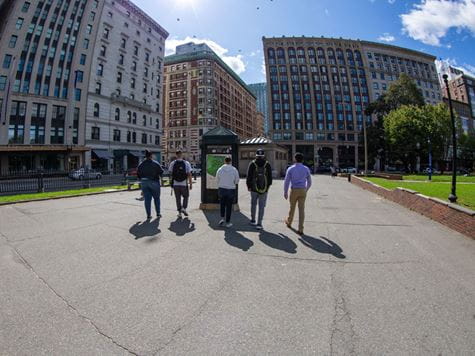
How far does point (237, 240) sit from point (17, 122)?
132 ft

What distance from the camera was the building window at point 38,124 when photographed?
31719mm

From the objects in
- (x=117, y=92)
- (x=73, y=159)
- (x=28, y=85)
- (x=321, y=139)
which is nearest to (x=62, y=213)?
(x=73, y=159)

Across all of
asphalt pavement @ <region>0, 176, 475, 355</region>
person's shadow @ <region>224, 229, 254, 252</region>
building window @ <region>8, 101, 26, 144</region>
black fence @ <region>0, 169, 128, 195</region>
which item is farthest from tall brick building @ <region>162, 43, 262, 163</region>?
asphalt pavement @ <region>0, 176, 475, 355</region>

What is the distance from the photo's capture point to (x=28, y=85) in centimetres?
3180

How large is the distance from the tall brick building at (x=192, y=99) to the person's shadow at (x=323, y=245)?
203ft

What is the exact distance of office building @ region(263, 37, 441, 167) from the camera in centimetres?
6888

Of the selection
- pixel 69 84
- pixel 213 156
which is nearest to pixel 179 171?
pixel 213 156

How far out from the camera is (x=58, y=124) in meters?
33.8

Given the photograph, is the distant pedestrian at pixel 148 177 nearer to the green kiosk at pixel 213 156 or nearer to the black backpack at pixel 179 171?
the black backpack at pixel 179 171

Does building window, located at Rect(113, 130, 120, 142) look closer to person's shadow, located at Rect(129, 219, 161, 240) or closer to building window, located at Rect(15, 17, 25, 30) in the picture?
building window, located at Rect(15, 17, 25, 30)

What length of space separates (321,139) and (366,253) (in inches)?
2738

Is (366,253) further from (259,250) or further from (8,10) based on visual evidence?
(8,10)

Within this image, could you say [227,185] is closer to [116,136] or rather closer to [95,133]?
[95,133]

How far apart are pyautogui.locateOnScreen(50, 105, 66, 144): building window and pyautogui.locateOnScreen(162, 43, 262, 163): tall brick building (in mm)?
33900
